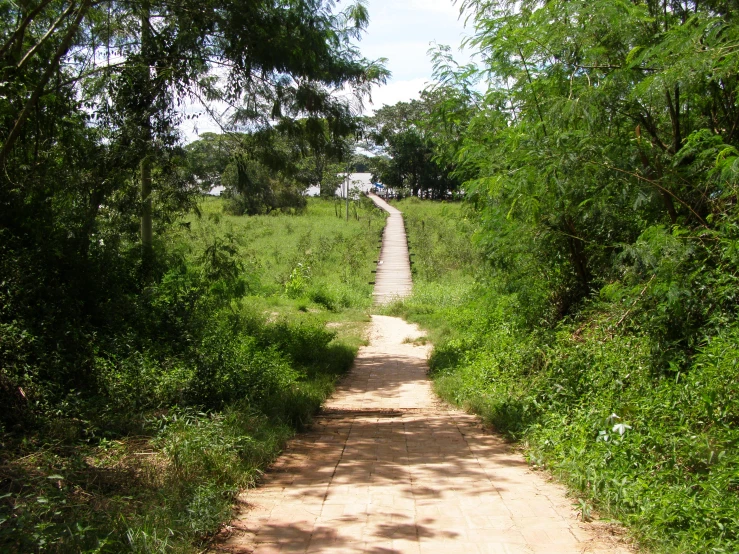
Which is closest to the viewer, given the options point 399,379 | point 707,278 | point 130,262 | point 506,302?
point 707,278

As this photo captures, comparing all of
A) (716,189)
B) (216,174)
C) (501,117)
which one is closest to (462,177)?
(501,117)

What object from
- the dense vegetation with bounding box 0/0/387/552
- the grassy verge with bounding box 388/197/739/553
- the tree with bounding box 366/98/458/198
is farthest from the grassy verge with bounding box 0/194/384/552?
the tree with bounding box 366/98/458/198

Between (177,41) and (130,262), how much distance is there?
2996 millimetres

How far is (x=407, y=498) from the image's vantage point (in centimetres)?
470

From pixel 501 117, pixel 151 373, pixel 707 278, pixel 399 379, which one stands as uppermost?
pixel 501 117

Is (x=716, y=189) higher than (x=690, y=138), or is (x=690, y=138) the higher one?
(x=690, y=138)

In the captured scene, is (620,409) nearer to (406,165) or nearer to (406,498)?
(406,498)

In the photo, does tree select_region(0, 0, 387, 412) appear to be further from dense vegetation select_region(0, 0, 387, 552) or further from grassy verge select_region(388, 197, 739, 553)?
grassy verge select_region(388, 197, 739, 553)

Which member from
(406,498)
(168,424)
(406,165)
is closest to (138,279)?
(168,424)

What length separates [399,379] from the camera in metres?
10.5

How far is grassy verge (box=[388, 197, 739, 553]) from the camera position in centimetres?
389

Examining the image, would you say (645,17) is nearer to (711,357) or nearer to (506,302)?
(711,357)

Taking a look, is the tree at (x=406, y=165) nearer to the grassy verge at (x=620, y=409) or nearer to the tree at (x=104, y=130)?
the tree at (x=104, y=130)

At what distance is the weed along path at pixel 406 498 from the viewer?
3955 millimetres
